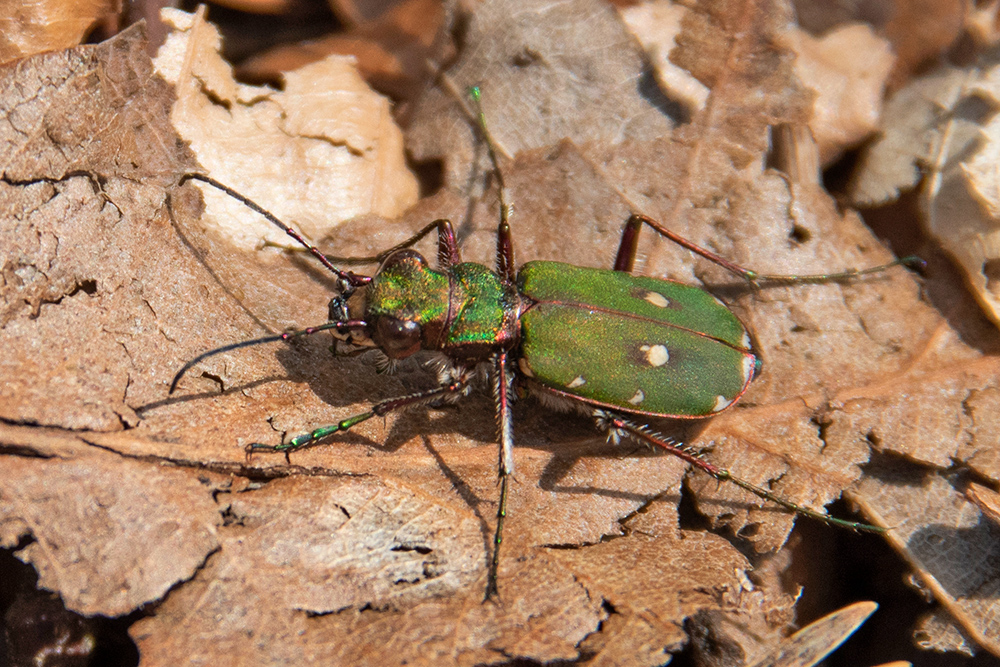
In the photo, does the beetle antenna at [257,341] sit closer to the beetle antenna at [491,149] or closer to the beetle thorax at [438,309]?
the beetle thorax at [438,309]

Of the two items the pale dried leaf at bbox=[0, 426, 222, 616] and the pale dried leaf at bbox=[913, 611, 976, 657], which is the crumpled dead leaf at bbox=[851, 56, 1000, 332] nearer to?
the pale dried leaf at bbox=[913, 611, 976, 657]

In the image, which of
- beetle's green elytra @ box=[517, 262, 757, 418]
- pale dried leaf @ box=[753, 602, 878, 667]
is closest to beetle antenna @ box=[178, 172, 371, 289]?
beetle's green elytra @ box=[517, 262, 757, 418]

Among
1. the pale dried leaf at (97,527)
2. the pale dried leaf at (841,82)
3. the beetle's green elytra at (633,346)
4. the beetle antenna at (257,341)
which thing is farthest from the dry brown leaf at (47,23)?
the pale dried leaf at (841,82)

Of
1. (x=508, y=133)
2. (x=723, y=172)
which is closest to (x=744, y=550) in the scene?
(x=723, y=172)

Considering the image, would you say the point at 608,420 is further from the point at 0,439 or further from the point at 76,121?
the point at 76,121

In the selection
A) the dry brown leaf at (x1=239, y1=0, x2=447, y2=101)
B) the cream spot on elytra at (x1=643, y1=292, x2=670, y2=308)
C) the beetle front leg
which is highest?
the dry brown leaf at (x1=239, y1=0, x2=447, y2=101)

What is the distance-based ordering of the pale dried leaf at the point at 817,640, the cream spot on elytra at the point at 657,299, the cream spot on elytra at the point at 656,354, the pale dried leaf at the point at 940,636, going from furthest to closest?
the cream spot on elytra at the point at 657,299 → the cream spot on elytra at the point at 656,354 → the pale dried leaf at the point at 940,636 → the pale dried leaf at the point at 817,640

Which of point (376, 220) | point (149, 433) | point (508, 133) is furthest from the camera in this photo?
point (508, 133)
